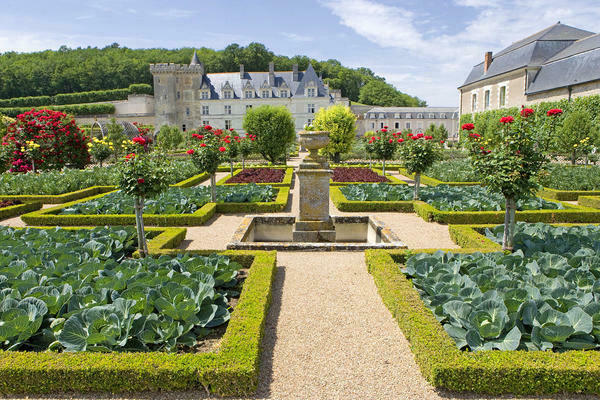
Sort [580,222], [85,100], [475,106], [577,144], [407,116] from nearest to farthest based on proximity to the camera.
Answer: [580,222], [577,144], [475,106], [407,116], [85,100]

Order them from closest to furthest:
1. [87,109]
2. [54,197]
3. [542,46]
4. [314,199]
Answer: [314,199] < [54,197] < [542,46] < [87,109]

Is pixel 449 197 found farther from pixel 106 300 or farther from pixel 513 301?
pixel 106 300

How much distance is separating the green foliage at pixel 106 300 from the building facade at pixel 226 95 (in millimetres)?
39121

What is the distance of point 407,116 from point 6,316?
193 ft

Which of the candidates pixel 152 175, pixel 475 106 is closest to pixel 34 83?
pixel 475 106

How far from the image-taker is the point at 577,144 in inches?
784

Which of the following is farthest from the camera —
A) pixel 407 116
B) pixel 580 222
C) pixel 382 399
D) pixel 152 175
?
pixel 407 116

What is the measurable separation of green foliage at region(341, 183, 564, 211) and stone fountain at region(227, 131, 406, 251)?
277 cm

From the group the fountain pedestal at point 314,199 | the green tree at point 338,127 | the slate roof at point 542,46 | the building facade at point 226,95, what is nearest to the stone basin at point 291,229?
the fountain pedestal at point 314,199

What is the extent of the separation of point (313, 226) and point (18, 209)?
8476 mm

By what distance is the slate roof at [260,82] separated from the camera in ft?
142

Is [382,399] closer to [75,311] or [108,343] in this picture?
[108,343]

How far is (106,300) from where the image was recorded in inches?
153

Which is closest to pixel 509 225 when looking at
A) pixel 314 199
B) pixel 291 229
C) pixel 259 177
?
pixel 314 199
